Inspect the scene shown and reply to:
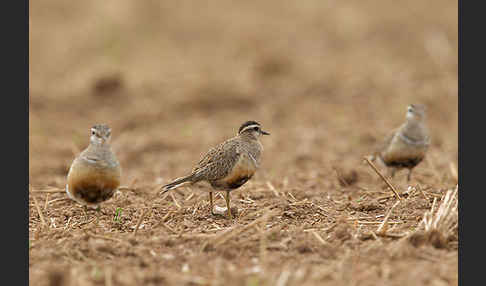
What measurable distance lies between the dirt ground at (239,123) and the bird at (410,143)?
37 cm

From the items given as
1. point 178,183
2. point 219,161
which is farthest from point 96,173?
point 219,161

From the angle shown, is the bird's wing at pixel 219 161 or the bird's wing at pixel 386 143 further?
the bird's wing at pixel 386 143

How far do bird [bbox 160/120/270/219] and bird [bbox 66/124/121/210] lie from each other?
0.81m

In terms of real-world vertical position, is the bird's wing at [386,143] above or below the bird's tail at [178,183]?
above

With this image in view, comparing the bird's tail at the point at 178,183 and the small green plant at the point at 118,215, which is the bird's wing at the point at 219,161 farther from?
the small green plant at the point at 118,215

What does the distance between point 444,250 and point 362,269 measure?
904 millimetres

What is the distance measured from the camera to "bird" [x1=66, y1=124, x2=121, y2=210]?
6738mm

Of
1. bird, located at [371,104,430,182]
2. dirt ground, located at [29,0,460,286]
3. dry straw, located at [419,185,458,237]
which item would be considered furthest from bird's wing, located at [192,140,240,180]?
bird, located at [371,104,430,182]

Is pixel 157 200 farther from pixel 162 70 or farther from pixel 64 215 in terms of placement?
pixel 162 70

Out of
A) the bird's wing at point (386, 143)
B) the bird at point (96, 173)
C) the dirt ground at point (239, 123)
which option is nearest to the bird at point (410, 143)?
the bird's wing at point (386, 143)

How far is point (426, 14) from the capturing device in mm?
21594

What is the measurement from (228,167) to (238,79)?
1049 centimetres

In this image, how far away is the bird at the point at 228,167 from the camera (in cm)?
725

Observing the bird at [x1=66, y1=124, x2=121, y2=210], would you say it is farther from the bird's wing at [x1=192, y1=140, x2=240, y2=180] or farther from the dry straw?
the dry straw
